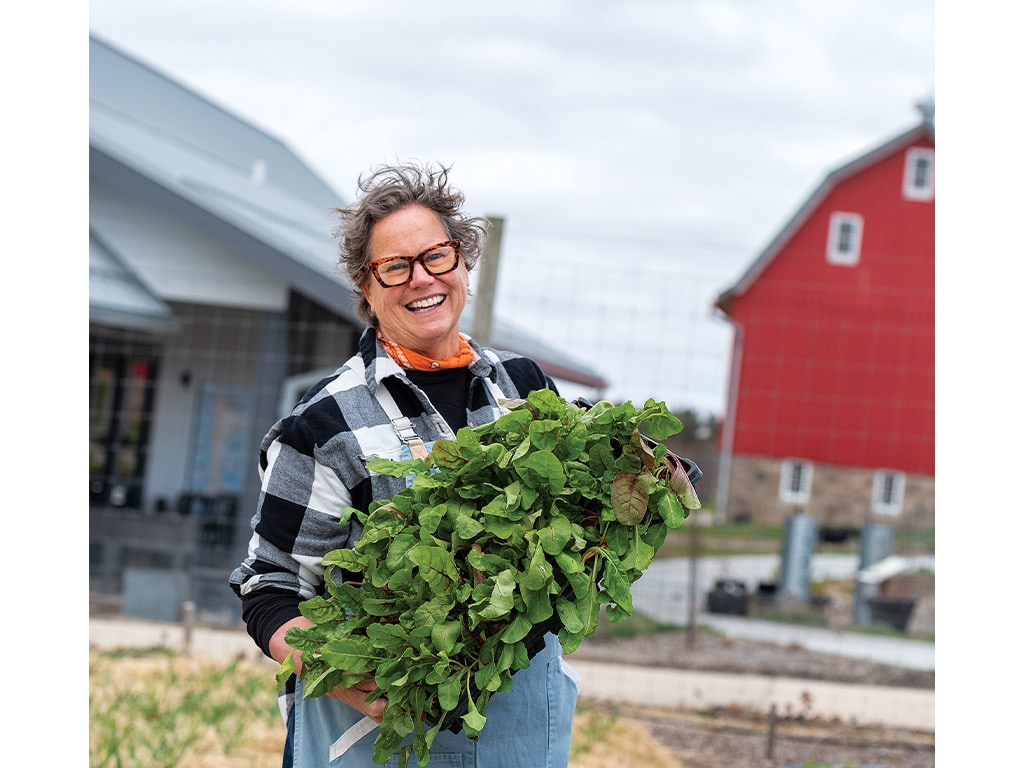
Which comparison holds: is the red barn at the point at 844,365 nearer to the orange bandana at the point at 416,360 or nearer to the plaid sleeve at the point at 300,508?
the orange bandana at the point at 416,360

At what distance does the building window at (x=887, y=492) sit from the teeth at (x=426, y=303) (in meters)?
13.9

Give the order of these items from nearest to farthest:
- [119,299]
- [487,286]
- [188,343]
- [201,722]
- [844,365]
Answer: [201,722], [487,286], [119,299], [188,343], [844,365]

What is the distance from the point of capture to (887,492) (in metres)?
15.7

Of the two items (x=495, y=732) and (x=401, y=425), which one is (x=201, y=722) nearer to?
(x=495, y=732)

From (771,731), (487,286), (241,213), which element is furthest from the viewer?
(241,213)

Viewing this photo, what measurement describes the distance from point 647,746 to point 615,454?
3.75m

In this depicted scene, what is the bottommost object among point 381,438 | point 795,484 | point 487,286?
point 795,484

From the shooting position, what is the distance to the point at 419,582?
1.94 metres

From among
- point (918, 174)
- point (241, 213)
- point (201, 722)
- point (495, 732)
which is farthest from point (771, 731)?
point (918, 174)

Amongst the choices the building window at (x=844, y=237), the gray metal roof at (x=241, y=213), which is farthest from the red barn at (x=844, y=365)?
the gray metal roof at (x=241, y=213)

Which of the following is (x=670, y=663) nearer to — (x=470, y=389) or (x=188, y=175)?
(x=470, y=389)

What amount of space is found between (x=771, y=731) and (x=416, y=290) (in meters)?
3.99

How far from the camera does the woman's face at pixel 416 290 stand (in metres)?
2.28

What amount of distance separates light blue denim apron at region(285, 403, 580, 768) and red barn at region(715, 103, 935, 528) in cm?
1033
